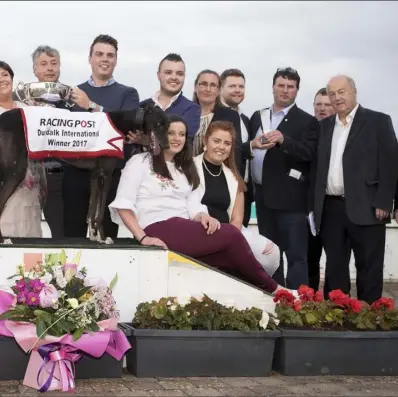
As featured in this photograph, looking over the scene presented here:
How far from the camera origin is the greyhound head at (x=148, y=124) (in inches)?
192

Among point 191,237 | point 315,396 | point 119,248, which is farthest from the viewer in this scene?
point 191,237

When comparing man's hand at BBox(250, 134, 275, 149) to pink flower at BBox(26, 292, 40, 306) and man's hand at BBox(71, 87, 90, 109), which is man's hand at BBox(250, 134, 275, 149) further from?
pink flower at BBox(26, 292, 40, 306)

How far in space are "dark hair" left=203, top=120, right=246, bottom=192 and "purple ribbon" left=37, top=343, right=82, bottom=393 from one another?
193 centimetres

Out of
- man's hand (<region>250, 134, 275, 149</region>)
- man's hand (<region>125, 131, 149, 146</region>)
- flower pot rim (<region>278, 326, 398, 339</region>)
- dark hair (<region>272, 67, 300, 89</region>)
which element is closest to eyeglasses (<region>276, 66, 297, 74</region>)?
dark hair (<region>272, 67, 300, 89</region>)

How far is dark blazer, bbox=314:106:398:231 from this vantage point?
5227 millimetres

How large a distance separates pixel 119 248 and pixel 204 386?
1.02 meters

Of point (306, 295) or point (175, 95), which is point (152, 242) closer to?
point (306, 295)

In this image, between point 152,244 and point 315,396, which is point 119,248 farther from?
point 315,396

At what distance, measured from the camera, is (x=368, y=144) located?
532 cm

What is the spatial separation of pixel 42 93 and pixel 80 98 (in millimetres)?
250

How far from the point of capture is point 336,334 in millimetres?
4234

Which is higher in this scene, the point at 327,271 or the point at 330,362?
the point at 327,271

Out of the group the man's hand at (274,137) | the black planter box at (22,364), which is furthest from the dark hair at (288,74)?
the black planter box at (22,364)

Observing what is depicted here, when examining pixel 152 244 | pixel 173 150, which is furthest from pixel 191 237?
pixel 173 150
